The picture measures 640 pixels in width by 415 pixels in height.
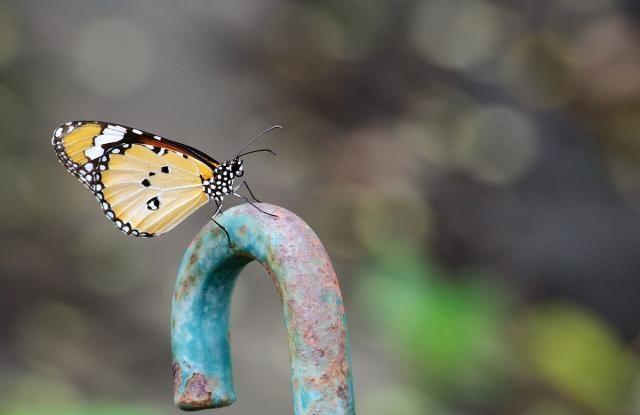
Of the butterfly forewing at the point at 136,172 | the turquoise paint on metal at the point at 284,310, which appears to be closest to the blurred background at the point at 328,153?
the butterfly forewing at the point at 136,172

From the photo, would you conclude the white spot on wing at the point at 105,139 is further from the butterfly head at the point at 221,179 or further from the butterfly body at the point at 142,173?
the butterfly head at the point at 221,179

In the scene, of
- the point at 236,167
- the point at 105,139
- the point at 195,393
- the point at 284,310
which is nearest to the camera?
the point at 284,310

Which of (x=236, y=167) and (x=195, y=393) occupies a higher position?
(x=236, y=167)

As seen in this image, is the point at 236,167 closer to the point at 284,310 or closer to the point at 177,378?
the point at 177,378

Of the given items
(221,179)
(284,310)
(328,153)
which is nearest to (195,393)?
(284,310)

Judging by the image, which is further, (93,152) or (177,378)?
(93,152)

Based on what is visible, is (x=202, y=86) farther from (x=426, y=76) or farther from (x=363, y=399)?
(x=363, y=399)

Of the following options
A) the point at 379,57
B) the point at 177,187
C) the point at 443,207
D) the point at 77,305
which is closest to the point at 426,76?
the point at 379,57
